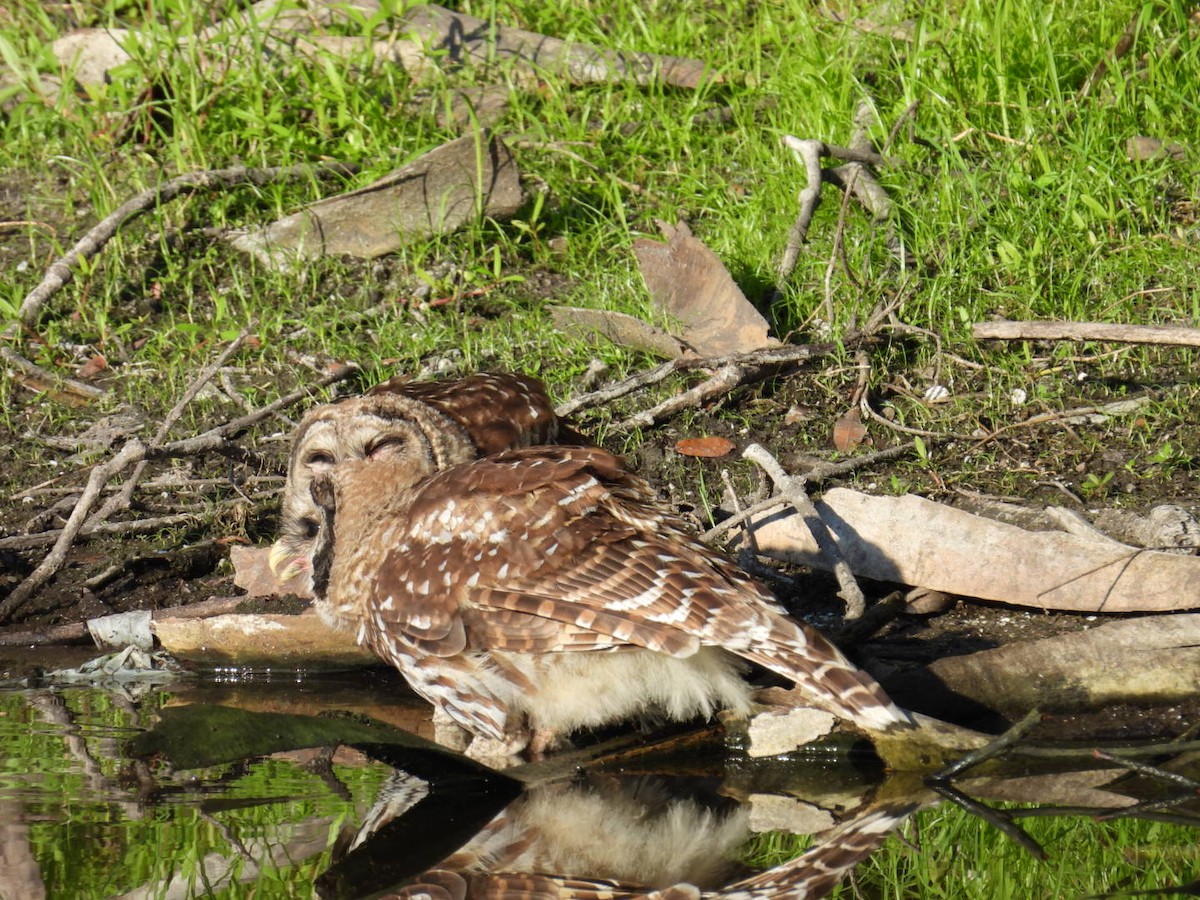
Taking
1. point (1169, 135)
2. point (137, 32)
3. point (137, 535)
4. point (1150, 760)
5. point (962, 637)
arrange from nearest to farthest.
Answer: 1. point (1150, 760)
2. point (962, 637)
3. point (137, 535)
4. point (1169, 135)
5. point (137, 32)

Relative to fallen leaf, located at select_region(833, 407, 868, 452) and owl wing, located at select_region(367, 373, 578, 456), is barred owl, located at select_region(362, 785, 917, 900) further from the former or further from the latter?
fallen leaf, located at select_region(833, 407, 868, 452)

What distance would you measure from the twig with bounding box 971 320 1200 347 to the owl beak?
261cm

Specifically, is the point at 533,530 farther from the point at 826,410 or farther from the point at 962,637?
the point at 826,410

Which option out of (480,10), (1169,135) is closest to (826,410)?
(1169,135)

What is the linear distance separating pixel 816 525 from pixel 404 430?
1.35 metres

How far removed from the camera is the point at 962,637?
455cm

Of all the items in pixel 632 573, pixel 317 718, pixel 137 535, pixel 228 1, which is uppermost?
pixel 228 1

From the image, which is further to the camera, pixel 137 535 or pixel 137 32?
pixel 137 32

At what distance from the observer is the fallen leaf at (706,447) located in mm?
5543

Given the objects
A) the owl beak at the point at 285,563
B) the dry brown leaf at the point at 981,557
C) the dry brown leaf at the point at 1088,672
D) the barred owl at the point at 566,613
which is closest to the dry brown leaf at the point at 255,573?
the owl beak at the point at 285,563

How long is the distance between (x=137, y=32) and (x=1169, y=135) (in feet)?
15.9

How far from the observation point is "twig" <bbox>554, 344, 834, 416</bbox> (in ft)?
18.3

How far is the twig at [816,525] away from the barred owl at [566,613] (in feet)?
2.00

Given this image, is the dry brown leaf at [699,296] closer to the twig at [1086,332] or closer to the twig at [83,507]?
the twig at [1086,332]
